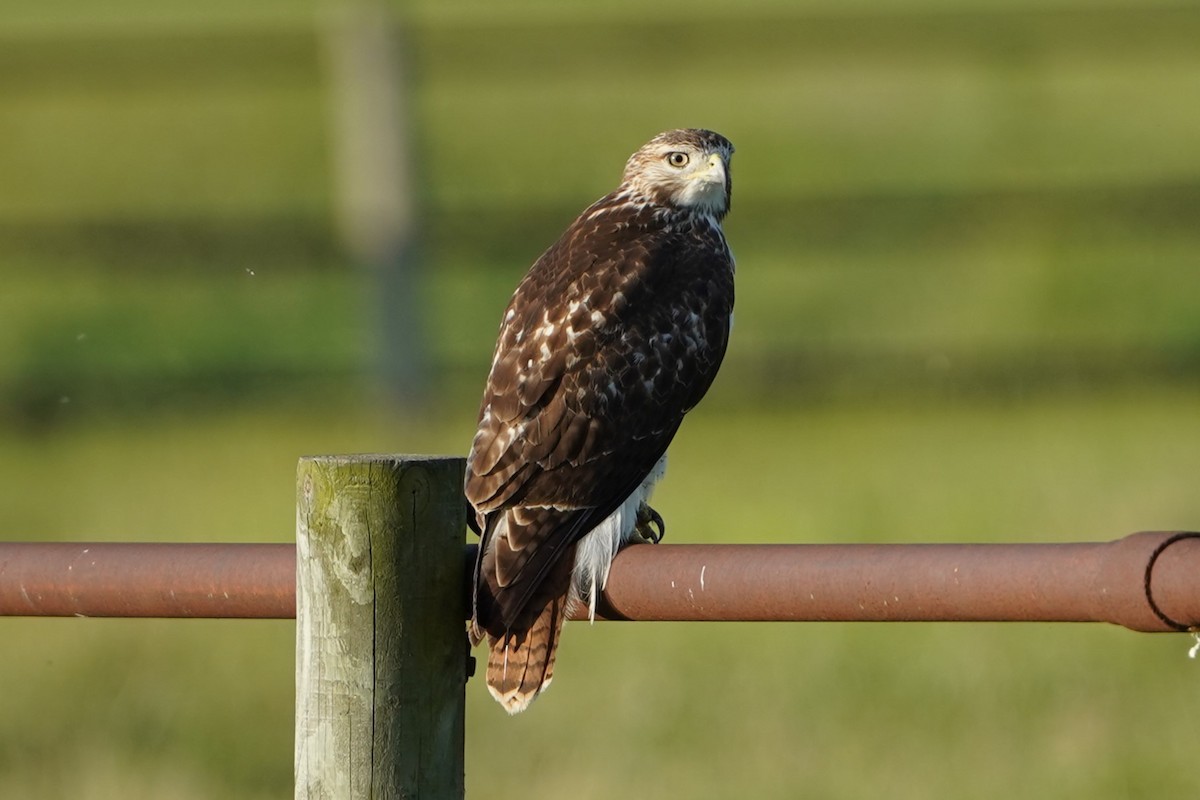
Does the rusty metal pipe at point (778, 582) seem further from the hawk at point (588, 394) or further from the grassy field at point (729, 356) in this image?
the grassy field at point (729, 356)

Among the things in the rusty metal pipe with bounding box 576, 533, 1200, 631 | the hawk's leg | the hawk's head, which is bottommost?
the rusty metal pipe with bounding box 576, 533, 1200, 631

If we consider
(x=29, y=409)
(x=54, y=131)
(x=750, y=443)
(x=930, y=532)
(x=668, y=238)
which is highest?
(x=54, y=131)

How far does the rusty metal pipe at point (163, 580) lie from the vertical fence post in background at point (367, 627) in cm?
9

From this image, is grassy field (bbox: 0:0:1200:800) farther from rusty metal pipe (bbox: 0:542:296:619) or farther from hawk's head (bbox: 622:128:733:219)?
rusty metal pipe (bbox: 0:542:296:619)

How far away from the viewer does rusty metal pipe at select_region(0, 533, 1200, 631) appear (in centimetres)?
230

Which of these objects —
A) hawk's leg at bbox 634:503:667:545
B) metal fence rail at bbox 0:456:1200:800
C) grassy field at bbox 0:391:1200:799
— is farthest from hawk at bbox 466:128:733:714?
grassy field at bbox 0:391:1200:799

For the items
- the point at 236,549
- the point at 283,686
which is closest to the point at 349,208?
the point at 283,686

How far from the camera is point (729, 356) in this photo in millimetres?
11977

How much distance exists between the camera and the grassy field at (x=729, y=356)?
5.78 m

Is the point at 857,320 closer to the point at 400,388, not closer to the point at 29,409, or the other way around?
the point at 400,388

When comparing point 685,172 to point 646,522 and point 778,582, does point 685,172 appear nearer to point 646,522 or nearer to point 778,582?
point 646,522

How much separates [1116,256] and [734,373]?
11.2 feet

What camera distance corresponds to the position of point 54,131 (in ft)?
63.0

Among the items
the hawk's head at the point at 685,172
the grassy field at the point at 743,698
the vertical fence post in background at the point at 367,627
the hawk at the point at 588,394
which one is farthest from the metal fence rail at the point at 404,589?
the grassy field at the point at 743,698
